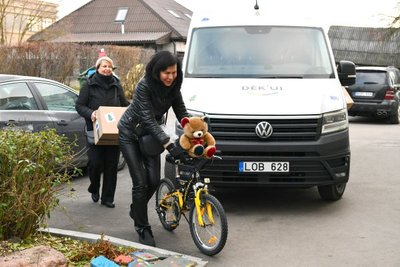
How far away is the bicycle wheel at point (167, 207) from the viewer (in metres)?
5.70

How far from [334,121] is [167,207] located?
7.19ft

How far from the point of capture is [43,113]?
7.99 m

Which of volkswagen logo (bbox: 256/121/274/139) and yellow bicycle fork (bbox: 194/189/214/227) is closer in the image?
yellow bicycle fork (bbox: 194/189/214/227)

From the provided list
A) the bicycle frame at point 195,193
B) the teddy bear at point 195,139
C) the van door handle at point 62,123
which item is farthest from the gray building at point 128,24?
the teddy bear at point 195,139

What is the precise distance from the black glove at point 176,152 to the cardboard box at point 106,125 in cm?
155

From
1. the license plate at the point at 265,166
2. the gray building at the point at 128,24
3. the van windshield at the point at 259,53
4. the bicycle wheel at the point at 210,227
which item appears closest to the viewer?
the bicycle wheel at the point at 210,227

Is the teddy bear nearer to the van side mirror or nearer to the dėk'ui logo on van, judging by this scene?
the dėk'ui logo on van

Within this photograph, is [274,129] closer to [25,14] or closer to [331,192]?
[331,192]

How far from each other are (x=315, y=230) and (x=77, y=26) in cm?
4042

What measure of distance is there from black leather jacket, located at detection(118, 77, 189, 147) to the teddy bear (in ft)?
0.57

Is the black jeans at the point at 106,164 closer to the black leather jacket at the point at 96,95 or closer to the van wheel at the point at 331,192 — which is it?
the black leather jacket at the point at 96,95

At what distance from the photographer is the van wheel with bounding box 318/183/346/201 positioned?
7.00m

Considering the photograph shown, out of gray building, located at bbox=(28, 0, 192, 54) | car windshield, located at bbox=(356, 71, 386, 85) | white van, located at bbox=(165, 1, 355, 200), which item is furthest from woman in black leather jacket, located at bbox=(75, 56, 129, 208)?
gray building, located at bbox=(28, 0, 192, 54)

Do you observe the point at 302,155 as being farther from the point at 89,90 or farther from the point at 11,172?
the point at 11,172
